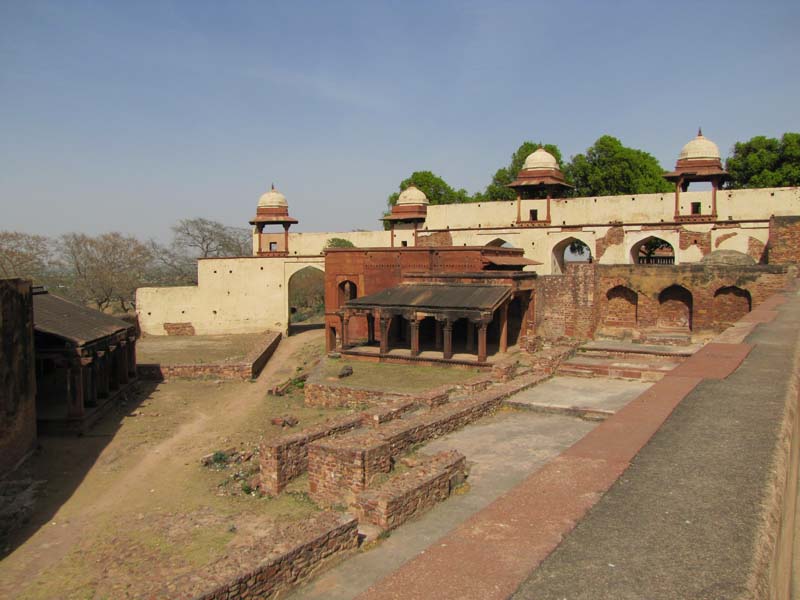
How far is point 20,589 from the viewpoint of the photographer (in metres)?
7.16

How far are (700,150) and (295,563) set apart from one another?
2578cm

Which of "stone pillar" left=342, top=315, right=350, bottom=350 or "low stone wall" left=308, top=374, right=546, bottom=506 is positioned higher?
"stone pillar" left=342, top=315, right=350, bottom=350

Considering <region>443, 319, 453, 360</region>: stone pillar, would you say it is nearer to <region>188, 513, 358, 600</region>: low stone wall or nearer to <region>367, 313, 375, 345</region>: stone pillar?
<region>367, 313, 375, 345</region>: stone pillar

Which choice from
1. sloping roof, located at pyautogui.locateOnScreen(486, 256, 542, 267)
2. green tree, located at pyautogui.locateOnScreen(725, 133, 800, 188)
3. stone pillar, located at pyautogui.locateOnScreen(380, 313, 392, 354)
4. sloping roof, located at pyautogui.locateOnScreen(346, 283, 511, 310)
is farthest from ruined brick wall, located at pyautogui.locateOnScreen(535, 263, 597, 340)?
green tree, located at pyautogui.locateOnScreen(725, 133, 800, 188)

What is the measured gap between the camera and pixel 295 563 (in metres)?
6.02

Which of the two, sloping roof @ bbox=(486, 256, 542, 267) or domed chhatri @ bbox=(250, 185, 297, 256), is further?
domed chhatri @ bbox=(250, 185, 297, 256)

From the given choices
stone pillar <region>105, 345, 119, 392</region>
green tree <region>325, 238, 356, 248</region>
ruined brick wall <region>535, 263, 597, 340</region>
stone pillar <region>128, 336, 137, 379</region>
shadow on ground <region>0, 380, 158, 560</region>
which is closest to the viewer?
shadow on ground <region>0, 380, 158, 560</region>

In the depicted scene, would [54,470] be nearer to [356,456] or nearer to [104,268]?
[356,456]

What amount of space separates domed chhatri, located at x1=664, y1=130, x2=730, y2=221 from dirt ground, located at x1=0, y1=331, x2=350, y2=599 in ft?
60.4

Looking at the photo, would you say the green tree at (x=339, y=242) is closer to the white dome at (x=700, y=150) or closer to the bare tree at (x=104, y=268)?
the bare tree at (x=104, y=268)

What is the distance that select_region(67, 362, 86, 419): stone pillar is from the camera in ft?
44.2

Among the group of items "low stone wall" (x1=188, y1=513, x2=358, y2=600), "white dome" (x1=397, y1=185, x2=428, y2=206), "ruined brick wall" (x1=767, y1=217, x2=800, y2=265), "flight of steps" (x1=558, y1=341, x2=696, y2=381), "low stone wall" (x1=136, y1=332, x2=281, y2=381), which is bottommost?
"low stone wall" (x1=136, y1=332, x2=281, y2=381)

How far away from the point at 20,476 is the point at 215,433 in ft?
13.0

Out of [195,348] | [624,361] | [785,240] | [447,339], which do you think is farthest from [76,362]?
[785,240]
